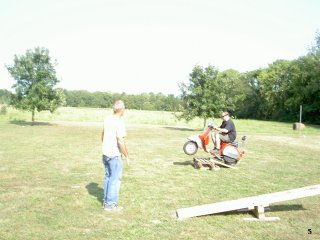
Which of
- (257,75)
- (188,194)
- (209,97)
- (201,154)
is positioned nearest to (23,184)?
(188,194)

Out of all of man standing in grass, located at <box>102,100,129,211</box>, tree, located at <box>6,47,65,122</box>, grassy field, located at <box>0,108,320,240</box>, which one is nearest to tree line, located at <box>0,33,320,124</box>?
tree, located at <box>6,47,65,122</box>

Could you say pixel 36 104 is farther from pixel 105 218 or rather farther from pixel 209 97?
pixel 105 218

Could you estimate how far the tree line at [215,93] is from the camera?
32.1 m

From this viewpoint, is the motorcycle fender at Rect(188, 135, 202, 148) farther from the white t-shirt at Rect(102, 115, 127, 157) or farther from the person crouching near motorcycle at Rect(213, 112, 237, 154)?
the white t-shirt at Rect(102, 115, 127, 157)

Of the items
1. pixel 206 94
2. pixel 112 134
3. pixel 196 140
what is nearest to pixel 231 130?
pixel 196 140

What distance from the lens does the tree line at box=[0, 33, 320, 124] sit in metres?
32.1

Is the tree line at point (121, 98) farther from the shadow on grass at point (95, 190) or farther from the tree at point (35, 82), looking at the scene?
the shadow on grass at point (95, 190)

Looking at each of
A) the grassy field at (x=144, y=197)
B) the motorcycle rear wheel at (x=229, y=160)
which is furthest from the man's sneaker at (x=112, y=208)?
the motorcycle rear wheel at (x=229, y=160)

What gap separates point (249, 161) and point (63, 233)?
9800 millimetres

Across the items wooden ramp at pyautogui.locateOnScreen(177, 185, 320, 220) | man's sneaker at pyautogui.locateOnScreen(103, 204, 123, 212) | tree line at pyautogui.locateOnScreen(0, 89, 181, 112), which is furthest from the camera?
tree line at pyautogui.locateOnScreen(0, 89, 181, 112)

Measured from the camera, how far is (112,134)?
7000mm

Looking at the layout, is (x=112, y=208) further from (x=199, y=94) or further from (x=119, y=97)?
(x=119, y=97)

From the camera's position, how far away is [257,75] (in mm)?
87438

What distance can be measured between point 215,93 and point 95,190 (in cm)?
2437
